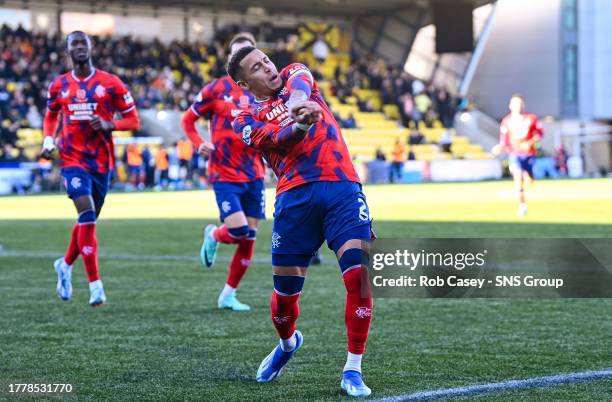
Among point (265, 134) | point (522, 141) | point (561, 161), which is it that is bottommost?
point (561, 161)

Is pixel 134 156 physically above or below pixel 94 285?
below

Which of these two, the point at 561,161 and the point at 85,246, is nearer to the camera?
the point at 85,246

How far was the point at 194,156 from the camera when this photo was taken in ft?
144

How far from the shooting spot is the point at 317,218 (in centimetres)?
601

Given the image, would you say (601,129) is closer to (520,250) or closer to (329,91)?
(329,91)

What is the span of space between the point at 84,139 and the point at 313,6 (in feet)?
154

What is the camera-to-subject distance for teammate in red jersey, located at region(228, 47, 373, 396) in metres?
5.84

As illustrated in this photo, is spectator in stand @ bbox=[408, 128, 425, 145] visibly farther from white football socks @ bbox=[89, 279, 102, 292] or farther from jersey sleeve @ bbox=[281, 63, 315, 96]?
jersey sleeve @ bbox=[281, 63, 315, 96]

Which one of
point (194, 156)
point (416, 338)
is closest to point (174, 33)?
point (194, 156)

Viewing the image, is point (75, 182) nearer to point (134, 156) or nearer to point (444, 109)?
point (134, 156)

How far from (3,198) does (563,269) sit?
31833 mm

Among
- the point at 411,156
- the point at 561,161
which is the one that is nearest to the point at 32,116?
the point at 411,156

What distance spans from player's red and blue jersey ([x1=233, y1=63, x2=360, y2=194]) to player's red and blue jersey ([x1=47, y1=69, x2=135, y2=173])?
4.56m

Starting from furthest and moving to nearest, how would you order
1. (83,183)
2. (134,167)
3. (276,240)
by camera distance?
1. (134,167)
2. (83,183)
3. (276,240)
